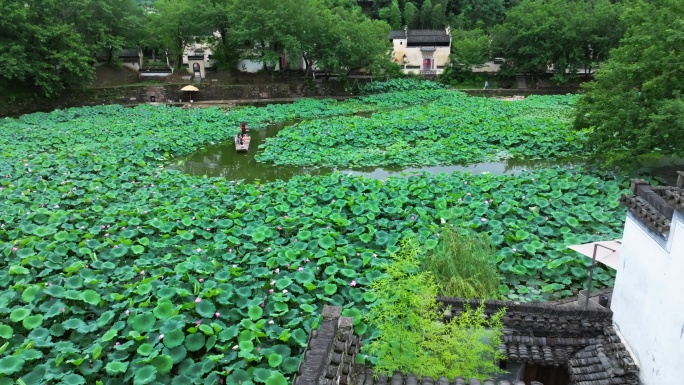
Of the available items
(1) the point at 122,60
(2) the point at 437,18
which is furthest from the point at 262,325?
(2) the point at 437,18

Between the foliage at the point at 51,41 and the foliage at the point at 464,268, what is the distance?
21358 mm

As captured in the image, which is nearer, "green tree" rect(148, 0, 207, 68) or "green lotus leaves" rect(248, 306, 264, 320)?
"green lotus leaves" rect(248, 306, 264, 320)

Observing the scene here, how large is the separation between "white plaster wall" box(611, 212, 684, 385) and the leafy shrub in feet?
83.3

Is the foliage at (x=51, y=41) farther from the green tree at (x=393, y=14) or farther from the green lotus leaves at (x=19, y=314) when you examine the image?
the green tree at (x=393, y=14)

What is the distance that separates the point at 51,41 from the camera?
22203mm

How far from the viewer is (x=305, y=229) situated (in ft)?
28.5

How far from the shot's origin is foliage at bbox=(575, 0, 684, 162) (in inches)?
398

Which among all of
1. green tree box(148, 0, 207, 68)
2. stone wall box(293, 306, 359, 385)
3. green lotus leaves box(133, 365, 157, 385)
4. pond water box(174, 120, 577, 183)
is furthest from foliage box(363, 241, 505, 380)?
green tree box(148, 0, 207, 68)

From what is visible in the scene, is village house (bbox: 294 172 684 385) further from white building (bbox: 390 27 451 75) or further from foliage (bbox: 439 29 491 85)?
white building (bbox: 390 27 451 75)

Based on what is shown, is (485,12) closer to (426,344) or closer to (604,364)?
(604,364)

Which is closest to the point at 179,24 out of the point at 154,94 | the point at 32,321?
the point at 154,94

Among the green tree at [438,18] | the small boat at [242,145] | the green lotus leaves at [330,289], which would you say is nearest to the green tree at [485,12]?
the green tree at [438,18]

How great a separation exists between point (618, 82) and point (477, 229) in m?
5.99

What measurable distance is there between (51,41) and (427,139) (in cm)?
A: 1856
